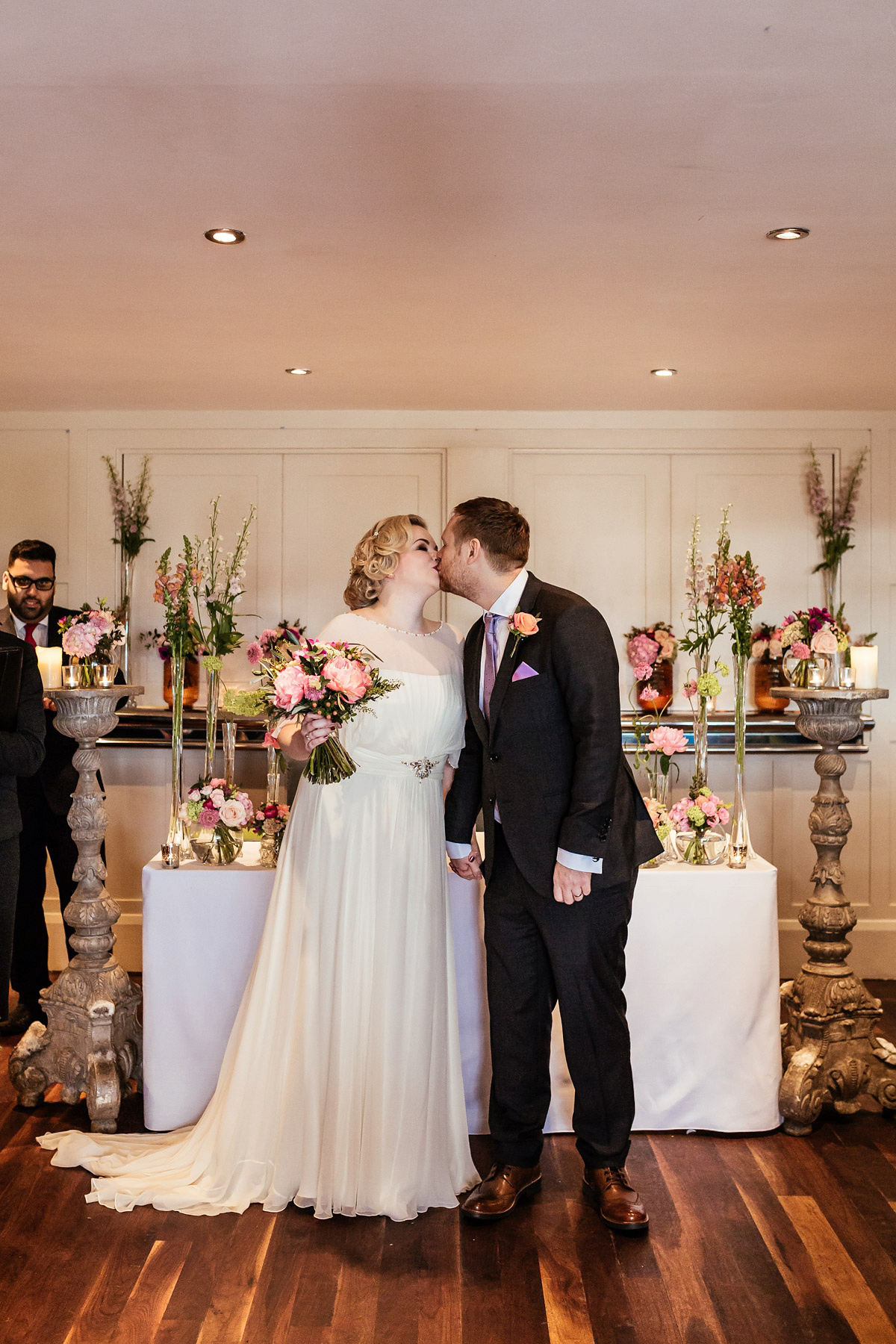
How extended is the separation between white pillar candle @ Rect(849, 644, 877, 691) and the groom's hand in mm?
1430

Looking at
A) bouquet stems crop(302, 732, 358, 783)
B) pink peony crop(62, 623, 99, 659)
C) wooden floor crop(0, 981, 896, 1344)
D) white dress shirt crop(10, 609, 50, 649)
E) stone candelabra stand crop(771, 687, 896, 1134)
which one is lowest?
wooden floor crop(0, 981, 896, 1344)

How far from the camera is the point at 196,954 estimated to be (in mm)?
3441

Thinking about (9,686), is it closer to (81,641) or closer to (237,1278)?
(81,641)

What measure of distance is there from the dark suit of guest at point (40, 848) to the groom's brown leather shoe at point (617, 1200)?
102 inches

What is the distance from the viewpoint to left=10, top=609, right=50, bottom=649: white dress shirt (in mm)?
4695

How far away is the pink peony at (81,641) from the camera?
3.46 m

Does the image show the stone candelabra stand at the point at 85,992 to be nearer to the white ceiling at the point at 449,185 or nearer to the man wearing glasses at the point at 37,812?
the man wearing glasses at the point at 37,812

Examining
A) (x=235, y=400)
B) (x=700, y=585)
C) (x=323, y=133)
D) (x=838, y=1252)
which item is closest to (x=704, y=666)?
(x=700, y=585)

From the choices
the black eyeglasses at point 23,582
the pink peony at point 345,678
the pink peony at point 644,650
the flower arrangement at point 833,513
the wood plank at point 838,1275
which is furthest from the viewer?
the flower arrangement at point 833,513

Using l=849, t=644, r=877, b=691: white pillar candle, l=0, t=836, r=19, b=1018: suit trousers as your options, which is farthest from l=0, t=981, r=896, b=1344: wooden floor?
l=849, t=644, r=877, b=691: white pillar candle

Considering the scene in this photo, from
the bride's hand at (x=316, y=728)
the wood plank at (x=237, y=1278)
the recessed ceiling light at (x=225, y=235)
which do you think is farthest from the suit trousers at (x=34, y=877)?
the recessed ceiling light at (x=225, y=235)

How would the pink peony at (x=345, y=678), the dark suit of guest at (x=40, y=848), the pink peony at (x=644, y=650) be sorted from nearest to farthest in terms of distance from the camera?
the pink peony at (x=345, y=678) → the dark suit of guest at (x=40, y=848) → the pink peony at (x=644, y=650)

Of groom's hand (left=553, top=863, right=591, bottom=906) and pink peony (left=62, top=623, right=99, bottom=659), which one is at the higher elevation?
pink peony (left=62, top=623, right=99, bottom=659)

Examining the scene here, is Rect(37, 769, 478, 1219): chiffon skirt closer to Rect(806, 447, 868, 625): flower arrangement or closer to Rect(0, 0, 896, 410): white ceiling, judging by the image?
Rect(0, 0, 896, 410): white ceiling
